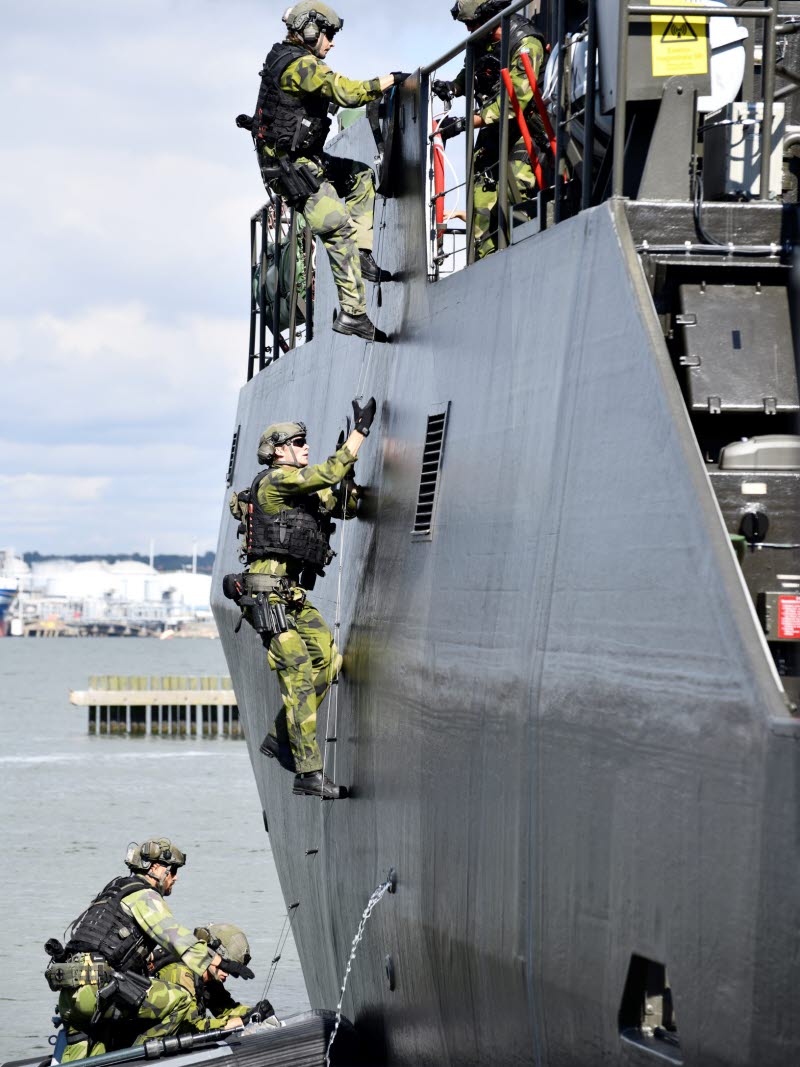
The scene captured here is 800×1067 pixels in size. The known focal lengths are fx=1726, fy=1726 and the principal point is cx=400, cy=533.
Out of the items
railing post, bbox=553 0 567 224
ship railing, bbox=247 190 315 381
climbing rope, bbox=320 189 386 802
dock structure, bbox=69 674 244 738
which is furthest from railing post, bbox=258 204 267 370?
dock structure, bbox=69 674 244 738

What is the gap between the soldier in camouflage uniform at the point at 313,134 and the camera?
10.4 m

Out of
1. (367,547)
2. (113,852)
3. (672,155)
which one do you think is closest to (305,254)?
(367,547)

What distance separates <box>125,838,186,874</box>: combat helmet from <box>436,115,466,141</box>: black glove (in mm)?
4981

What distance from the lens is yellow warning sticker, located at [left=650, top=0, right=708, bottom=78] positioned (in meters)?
7.78

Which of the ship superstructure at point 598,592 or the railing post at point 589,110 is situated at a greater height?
the railing post at point 589,110

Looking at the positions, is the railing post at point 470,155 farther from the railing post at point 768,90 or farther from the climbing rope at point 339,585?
the railing post at point 768,90

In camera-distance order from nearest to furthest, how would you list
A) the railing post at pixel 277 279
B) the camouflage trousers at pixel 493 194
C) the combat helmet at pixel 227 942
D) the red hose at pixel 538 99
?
the red hose at pixel 538 99 < the camouflage trousers at pixel 493 194 < the combat helmet at pixel 227 942 < the railing post at pixel 277 279

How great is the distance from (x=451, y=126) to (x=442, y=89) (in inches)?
13.7

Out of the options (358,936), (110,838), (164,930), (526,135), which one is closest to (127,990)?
(164,930)

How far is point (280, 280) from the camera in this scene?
15.5 metres

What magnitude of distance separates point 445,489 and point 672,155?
210cm

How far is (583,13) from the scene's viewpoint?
38.7 feet

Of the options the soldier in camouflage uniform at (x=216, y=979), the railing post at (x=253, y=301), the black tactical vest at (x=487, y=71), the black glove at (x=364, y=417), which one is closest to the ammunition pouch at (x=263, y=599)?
the black glove at (x=364, y=417)

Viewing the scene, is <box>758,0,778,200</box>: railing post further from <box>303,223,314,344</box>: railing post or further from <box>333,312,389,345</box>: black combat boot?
<box>303,223,314,344</box>: railing post
